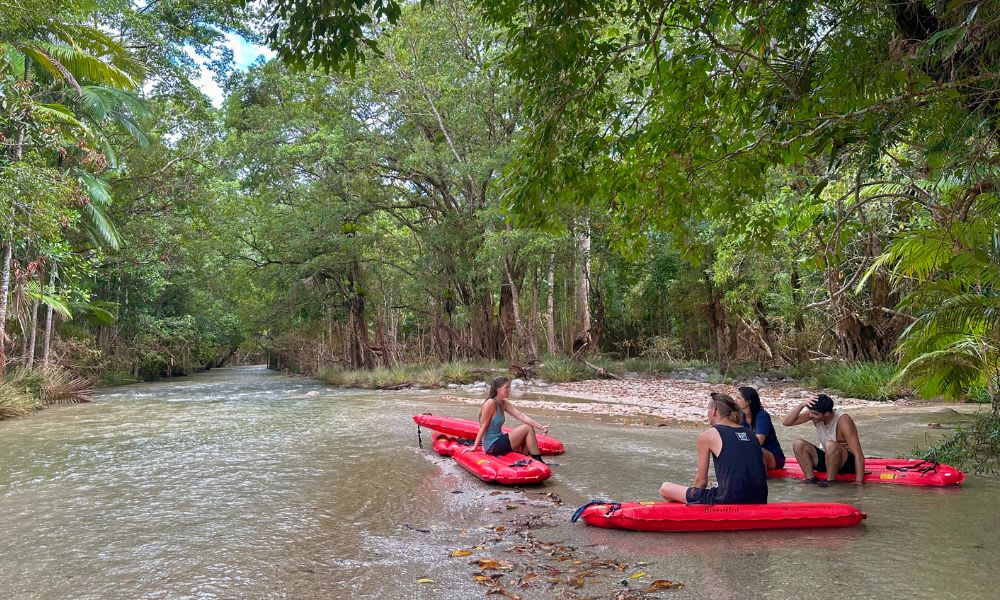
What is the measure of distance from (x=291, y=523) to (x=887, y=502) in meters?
5.08

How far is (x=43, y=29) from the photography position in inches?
572

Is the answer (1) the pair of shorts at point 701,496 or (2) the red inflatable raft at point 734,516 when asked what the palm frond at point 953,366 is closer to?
(2) the red inflatable raft at point 734,516

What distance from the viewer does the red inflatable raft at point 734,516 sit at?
4.61m

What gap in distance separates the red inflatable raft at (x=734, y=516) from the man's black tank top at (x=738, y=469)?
12cm

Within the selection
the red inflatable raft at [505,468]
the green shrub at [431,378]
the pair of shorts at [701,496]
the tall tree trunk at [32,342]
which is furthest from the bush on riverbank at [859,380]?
the tall tree trunk at [32,342]

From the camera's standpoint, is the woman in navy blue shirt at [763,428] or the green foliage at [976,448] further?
the woman in navy blue shirt at [763,428]

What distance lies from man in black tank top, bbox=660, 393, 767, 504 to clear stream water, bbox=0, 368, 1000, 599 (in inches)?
13.3

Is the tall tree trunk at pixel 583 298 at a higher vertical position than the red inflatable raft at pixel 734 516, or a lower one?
higher

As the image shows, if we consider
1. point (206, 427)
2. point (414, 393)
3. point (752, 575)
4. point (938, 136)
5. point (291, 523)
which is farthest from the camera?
point (414, 393)

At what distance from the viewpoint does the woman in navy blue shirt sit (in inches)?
252

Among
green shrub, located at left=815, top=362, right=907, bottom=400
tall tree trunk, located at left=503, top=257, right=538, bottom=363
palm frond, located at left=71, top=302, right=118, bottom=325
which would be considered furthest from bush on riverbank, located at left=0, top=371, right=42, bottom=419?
green shrub, located at left=815, top=362, right=907, bottom=400

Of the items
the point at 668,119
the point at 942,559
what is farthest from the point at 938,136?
the point at 942,559

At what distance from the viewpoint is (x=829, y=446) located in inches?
240

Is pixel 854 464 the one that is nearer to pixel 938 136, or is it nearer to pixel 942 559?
pixel 942 559
